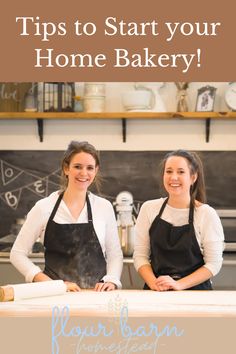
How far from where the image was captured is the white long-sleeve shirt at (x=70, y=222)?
2525 millimetres

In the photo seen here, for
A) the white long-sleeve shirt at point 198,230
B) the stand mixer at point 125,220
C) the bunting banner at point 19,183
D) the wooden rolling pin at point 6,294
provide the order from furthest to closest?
the bunting banner at point 19,183, the stand mixer at point 125,220, the white long-sleeve shirt at point 198,230, the wooden rolling pin at point 6,294

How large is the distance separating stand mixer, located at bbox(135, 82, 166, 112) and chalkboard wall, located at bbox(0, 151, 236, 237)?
12.8 inches

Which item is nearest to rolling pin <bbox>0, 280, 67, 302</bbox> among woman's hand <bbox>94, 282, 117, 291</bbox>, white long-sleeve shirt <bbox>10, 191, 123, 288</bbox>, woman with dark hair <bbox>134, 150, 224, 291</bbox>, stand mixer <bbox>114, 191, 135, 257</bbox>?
woman's hand <bbox>94, 282, 117, 291</bbox>

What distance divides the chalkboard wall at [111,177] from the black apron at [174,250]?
5.51 feet

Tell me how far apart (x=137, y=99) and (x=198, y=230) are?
70.4 inches

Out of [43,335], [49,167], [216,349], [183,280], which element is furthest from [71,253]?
[49,167]

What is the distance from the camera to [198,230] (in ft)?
8.40

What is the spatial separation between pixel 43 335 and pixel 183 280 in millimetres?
770

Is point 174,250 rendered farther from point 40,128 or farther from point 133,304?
point 40,128

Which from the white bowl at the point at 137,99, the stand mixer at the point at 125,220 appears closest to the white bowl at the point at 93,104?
the white bowl at the point at 137,99

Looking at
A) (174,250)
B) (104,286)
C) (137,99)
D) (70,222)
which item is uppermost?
(137,99)

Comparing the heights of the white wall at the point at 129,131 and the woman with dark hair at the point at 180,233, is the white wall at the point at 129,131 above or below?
above

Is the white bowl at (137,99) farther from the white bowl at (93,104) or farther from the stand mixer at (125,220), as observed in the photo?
the stand mixer at (125,220)

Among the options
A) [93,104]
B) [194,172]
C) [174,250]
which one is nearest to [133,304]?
[174,250]
